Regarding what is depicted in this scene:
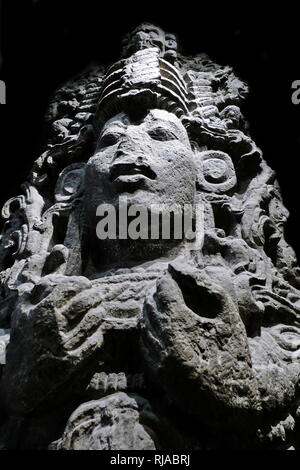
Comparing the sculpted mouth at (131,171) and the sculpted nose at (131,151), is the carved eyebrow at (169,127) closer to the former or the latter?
the sculpted nose at (131,151)

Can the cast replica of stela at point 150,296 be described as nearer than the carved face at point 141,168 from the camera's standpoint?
Yes

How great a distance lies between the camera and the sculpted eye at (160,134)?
2.48 m

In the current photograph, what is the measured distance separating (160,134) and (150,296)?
121 centimetres

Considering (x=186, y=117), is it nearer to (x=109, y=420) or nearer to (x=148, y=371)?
(x=148, y=371)

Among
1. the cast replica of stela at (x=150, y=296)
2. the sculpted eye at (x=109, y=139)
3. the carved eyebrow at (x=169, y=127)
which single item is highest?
the carved eyebrow at (x=169, y=127)

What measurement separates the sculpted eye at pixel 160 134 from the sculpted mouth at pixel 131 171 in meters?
0.37

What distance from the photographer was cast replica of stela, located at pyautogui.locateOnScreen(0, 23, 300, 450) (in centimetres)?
141

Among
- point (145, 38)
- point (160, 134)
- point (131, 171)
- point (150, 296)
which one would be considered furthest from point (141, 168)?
point (145, 38)

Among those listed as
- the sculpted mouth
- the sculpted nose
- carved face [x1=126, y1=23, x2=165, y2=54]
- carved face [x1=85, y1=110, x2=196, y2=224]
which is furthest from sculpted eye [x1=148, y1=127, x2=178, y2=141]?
carved face [x1=126, y1=23, x2=165, y2=54]

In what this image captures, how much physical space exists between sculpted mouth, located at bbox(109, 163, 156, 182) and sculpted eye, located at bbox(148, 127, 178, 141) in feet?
1.21

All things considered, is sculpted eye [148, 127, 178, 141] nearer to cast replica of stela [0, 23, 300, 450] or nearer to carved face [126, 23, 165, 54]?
cast replica of stela [0, 23, 300, 450]

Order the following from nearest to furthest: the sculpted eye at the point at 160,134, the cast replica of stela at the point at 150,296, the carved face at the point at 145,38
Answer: the cast replica of stela at the point at 150,296
the sculpted eye at the point at 160,134
the carved face at the point at 145,38

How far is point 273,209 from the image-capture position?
102 inches

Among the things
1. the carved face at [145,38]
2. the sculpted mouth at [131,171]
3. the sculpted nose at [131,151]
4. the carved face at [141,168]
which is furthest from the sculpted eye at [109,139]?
the carved face at [145,38]
